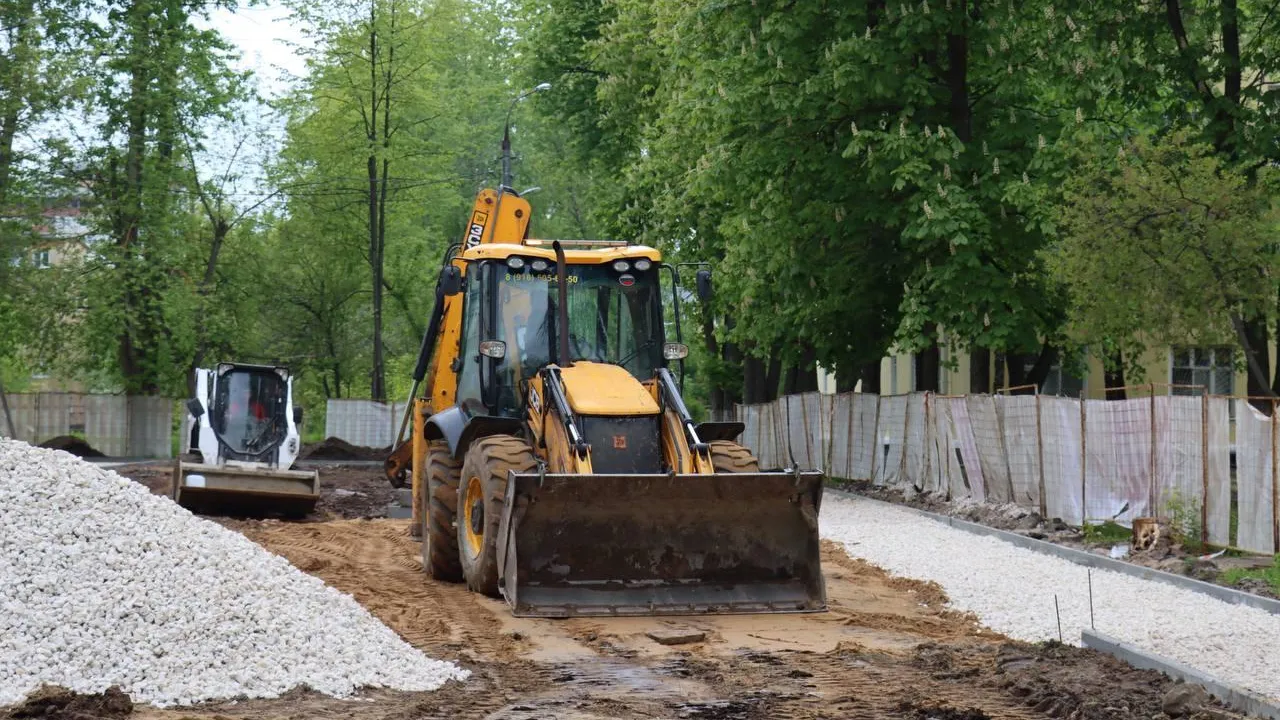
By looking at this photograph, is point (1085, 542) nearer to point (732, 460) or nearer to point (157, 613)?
point (732, 460)

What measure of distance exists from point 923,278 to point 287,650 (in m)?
16.9

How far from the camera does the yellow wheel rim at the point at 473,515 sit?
14.0 meters

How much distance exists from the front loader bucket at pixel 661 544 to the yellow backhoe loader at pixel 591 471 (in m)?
0.01

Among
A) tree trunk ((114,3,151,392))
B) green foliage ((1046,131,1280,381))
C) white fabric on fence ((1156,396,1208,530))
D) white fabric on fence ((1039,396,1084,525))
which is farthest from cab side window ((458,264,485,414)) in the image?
tree trunk ((114,3,151,392))

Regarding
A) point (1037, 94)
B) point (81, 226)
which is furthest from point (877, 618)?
point (81, 226)

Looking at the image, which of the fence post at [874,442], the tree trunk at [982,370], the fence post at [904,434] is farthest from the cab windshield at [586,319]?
the fence post at [874,442]

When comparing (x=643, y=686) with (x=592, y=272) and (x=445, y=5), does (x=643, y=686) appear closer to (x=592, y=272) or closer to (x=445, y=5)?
(x=592, y=272)

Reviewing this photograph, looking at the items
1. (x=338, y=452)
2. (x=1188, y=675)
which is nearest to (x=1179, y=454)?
(x=1188, y=675)

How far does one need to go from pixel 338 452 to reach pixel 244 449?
2212cm

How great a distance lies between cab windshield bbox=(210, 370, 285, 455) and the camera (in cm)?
2578

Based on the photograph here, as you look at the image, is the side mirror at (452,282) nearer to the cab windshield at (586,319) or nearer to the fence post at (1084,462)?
the cab windshield at (586,319)

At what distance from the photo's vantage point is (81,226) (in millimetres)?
47656

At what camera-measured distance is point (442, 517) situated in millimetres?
14828

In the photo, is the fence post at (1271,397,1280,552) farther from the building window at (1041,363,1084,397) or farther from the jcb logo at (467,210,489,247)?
the building window at (1041,363,1084,397)
